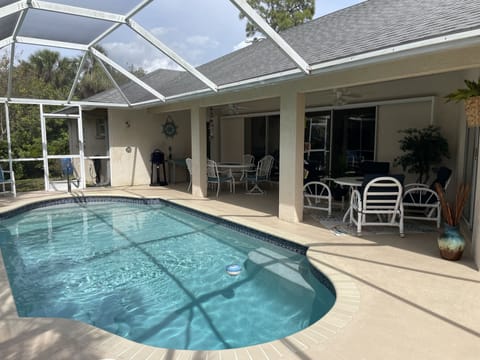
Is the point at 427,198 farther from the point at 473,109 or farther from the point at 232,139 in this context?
the point at 232,139

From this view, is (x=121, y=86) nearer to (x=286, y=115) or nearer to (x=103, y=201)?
(x=103, y=201)

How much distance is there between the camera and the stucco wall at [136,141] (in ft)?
39.2

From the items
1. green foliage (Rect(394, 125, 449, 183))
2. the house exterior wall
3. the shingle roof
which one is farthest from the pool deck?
the house exterior wall

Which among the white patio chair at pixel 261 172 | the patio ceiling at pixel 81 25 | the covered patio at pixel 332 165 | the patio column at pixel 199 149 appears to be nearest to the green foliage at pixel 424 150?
the covered patio at pixel 332 165

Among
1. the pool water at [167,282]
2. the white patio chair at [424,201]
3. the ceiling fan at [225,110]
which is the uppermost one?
the ceiling fan at [225,110]

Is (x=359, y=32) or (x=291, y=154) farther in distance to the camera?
(x=291, y=154)

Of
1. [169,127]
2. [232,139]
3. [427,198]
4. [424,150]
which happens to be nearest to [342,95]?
[424,150]

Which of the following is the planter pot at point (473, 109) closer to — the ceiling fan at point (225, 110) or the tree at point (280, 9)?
the ceiling fan at point (225, 110)

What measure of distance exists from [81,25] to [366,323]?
7206mm

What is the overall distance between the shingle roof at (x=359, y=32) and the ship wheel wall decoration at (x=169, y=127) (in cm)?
311

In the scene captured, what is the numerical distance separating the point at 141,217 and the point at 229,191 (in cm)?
329

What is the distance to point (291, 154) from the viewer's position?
6.59m

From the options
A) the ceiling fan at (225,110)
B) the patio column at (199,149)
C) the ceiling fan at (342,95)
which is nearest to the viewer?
the ceiling fan at (342,95)

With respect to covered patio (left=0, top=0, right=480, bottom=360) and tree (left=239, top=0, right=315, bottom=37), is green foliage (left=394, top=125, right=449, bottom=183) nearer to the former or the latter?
covered patio (left=0, top=0, right=480, bottom=360)
